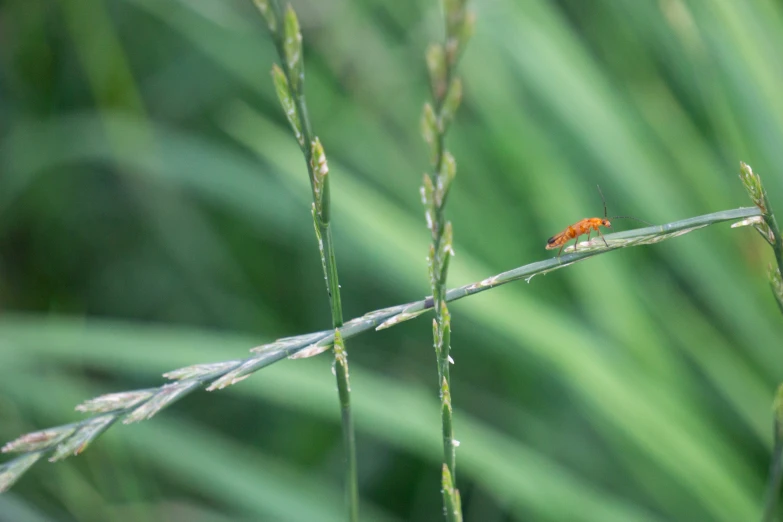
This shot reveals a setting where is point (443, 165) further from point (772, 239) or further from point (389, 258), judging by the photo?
point (389, 258)

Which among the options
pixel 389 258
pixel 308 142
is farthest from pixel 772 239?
pixel 389 258

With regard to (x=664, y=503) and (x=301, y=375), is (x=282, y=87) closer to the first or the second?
(x=301, y=375)

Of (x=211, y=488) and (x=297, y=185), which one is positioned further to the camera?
(x=297, y=185)

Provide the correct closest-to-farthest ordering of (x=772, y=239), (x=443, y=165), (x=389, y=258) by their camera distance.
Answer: (x=443, y=165)
(x=772, y=239)
(x=389, y=258)

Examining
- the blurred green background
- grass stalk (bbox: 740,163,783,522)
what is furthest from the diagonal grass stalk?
the blurred green background

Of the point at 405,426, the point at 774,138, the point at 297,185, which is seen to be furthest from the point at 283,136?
the point at 774,138

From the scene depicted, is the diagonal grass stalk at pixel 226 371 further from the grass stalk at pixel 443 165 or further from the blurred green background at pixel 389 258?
the blurred green background at pixel 389 258
